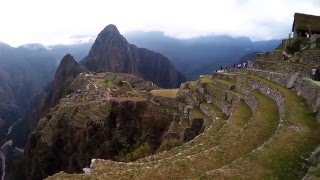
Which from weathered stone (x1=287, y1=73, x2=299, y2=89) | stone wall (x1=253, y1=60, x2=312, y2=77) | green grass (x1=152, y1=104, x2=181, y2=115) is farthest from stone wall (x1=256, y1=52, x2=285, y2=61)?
weathered stone (x1=287, y1=73, x2=299, y2=89)

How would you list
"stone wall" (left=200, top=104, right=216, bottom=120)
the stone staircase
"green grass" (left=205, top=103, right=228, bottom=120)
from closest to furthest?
1. the stone staircase
2. "green grass" (left=205, top=103, right=228, bottom=120)
3. "stone wall" (left=200, top=104, right=216, bottom=120)

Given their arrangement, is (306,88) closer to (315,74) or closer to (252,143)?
(315,74)

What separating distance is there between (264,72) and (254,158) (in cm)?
3386

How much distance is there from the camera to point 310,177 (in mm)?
20312

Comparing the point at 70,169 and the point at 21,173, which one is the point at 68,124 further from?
the point at 21,173

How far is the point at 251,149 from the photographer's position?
30.7 m

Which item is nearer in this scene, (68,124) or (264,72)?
(264,72)

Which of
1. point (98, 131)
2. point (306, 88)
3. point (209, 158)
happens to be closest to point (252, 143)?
point (209, 158)

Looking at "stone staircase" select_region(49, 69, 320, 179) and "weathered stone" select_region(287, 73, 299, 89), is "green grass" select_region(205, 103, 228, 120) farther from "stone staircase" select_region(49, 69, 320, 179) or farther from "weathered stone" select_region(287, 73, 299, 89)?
"weathered stone" select_region(287, 73, 299, 89)

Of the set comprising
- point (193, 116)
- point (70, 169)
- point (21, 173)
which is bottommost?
point (21, 173)

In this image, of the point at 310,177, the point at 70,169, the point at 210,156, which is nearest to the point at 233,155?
the point at 210,156

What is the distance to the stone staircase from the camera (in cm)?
2494

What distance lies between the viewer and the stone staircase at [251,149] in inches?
982

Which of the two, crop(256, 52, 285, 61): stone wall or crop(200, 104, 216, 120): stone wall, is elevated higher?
crop(256, 52, 285, 61): stone wall
